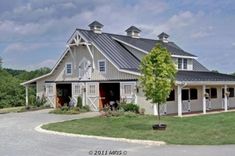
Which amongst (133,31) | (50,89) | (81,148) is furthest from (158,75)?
(133,31)

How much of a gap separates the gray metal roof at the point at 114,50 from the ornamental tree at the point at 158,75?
10.6 m

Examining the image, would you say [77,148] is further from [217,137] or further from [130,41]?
[130,41]

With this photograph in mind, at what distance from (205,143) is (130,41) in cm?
2155

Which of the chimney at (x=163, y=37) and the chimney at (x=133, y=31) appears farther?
the chimney at (x=163, y=37)

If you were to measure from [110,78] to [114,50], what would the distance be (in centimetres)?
303

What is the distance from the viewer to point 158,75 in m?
18.3

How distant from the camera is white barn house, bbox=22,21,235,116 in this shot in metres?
29.0

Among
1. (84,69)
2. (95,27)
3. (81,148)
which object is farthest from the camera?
(95,27)

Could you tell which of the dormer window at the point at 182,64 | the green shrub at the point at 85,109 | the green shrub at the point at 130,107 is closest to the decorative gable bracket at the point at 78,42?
the green shrub at the point at 85,109

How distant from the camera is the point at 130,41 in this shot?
35375mm

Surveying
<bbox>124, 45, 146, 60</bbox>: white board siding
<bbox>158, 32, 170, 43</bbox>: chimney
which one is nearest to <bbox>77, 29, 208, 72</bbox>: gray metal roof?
<bbox>124, 45, 146, 60</bbox>: white board siding

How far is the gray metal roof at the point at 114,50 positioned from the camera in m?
30.2

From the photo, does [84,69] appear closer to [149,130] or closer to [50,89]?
[50,89]

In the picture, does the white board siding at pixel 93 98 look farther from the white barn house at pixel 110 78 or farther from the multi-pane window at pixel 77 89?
the multi-pane window at pixel 77 89
